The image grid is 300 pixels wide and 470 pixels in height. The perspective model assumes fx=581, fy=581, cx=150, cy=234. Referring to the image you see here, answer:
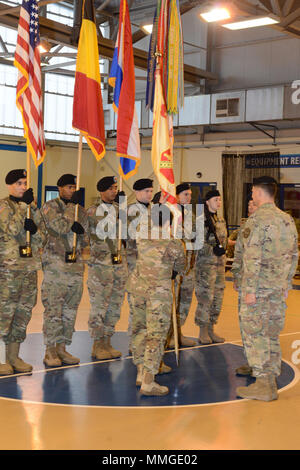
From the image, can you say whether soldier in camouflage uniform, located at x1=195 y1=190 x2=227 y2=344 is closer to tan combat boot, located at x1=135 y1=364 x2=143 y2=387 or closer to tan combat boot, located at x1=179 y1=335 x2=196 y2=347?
tan combat boot, located at x1=179 y1=335 x2=196 y2=347

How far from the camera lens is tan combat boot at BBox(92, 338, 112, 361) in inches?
230

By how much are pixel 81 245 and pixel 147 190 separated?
0.86 meters

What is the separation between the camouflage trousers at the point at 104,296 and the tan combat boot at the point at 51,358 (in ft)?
1.58

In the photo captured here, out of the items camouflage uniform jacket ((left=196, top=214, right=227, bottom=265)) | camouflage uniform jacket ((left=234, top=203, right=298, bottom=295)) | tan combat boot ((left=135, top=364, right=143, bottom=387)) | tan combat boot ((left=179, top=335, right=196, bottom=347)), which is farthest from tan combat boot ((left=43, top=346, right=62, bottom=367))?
camouflage uniform jacket ((left=196, top=214, right=227, bottom=265))

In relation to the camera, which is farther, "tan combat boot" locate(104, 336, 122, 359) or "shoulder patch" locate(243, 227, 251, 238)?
"tan combat boot" locate(104, 336, 122, 359)

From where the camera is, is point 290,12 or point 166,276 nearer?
point 166,276

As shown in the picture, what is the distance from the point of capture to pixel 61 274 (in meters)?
5.46

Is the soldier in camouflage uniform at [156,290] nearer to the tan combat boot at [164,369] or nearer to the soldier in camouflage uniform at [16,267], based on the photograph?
the tan combat boot at [164,369]

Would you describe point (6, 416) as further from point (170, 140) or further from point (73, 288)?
point (170, 140)

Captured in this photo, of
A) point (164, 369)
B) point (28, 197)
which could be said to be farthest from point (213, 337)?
point (28, 197)

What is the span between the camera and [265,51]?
15.0 metres

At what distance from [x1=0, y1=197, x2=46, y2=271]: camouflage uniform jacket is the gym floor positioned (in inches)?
38.8

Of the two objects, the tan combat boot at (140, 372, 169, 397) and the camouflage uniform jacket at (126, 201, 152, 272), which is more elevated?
the camouflage uniform jacket at (126, 201, 152, 272)

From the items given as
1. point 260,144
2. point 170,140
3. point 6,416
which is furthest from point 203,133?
point 6,416
